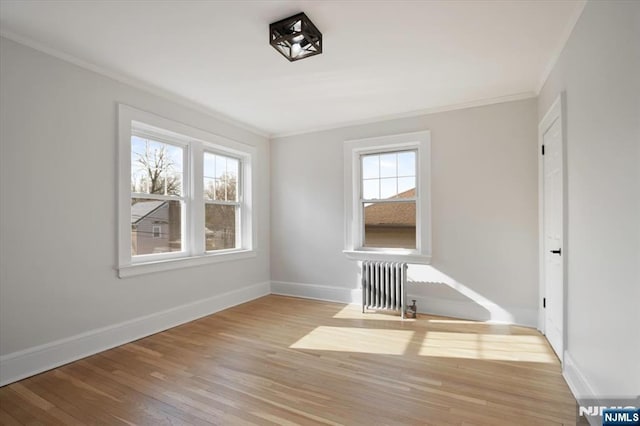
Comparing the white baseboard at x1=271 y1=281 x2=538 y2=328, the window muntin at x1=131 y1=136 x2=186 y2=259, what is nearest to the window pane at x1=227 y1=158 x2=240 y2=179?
the window muntin at x1=131 y1=136 x2=186 y2=259

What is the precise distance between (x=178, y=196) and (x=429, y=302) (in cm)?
344

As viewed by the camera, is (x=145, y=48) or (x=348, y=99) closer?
(x=145, y=48)

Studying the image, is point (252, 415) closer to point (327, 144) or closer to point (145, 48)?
point (145, 48)

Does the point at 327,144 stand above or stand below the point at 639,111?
above

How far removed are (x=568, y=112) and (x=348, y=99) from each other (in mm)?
2165

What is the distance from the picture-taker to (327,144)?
15.9 ft

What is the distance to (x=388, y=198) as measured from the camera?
14.7 feet

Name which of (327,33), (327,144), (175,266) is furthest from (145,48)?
(327,144)

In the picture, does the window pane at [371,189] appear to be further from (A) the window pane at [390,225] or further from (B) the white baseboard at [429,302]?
(B) the white baseboard at [429,302]

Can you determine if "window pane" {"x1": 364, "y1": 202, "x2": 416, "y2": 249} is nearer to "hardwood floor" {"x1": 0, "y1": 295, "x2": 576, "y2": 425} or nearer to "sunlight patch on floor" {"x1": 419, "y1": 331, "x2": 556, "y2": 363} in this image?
"hardwood floor" {"x1": 0, "y1": 295, "x2": 576, "y2": 425}

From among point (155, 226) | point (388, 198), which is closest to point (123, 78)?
point (155, 226)

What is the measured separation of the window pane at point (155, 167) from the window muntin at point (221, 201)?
425 mm

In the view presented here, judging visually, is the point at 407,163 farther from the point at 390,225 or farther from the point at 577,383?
the point at 577,383

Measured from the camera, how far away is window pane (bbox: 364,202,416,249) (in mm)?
4355
